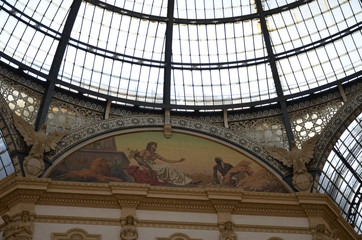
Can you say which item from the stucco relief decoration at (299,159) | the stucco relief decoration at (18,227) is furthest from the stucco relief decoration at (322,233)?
the stucco relief decoration at (18,227)

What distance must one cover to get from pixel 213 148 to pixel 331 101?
642 centimetres

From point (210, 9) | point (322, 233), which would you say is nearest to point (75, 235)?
point (322, 233)

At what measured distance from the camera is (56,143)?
2681cm

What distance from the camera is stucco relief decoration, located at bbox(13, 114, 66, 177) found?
2562 cm

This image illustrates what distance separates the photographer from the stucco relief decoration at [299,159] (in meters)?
27.1

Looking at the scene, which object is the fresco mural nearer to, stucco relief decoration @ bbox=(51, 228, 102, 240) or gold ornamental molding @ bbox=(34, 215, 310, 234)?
gold ornamental molding @ bbox=(34, 215, 310, 234)

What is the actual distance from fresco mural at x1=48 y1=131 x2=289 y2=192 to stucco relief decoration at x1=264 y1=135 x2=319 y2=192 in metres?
0.86

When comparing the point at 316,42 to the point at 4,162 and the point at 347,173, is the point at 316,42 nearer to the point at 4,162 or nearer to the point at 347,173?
the point at 347,173

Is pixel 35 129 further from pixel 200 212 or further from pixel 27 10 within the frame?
pixel 200 212

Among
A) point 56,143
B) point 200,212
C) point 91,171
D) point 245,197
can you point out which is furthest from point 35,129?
point 245,197

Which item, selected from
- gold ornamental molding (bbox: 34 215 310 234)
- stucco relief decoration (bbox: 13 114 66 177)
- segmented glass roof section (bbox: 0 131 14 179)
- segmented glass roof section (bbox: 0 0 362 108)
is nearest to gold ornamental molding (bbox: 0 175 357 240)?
gold ornamental molding (bbox: 34 215 310 234)

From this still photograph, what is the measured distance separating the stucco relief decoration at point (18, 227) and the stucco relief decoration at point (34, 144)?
2259 millimetres

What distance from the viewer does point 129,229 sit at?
955 inches

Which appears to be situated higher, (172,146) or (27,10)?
(27,10)
